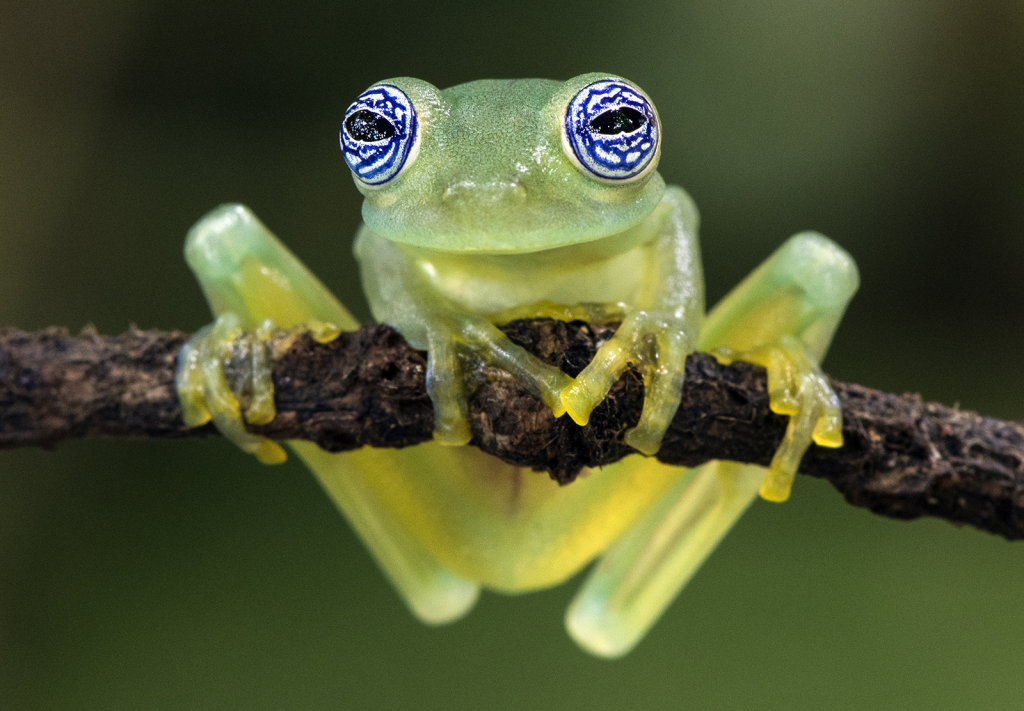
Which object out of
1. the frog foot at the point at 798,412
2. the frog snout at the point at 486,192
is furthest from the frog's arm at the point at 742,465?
the frog snout at the point at 486,192

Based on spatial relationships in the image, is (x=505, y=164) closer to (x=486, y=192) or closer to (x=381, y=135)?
(x=486, y=192)

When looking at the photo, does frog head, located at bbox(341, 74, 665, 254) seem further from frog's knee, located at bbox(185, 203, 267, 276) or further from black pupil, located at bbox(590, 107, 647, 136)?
frog's knee, located at bbox(185, 203, 267, 276)

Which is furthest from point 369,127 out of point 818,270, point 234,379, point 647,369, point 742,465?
point 742,465

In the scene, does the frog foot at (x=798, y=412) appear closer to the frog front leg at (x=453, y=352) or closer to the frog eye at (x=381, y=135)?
the frog front leg at (x=453, y=352)

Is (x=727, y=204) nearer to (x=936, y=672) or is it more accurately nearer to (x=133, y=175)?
(x=936, y=672)

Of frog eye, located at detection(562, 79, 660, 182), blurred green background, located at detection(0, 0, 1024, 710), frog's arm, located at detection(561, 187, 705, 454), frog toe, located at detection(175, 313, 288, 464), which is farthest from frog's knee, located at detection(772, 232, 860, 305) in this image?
blurred green background, located at detection(0, 0, 1024, 710)
